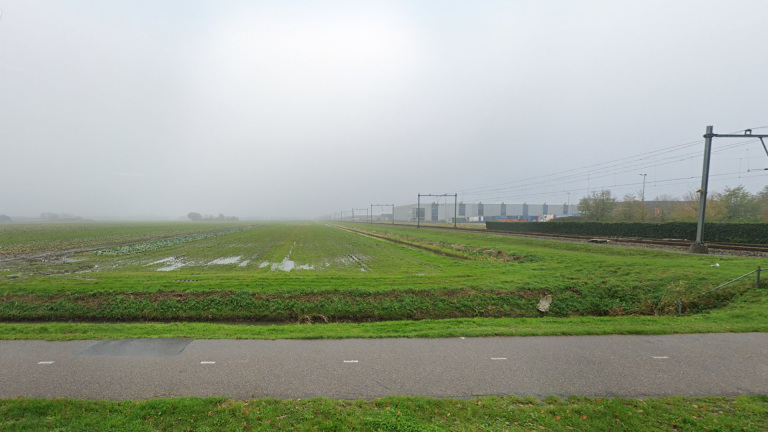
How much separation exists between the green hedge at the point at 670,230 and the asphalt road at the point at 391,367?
27488 mm

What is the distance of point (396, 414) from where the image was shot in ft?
15.9

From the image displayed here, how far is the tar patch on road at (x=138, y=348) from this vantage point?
7.36 meters

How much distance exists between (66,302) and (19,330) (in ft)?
11.5

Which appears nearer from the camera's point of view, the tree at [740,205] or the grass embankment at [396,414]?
the grass embankment at [396,414]

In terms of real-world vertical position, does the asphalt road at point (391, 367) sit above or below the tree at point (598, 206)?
below

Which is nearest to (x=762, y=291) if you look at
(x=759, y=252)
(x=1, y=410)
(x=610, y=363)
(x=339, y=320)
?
(x=610, y=363)

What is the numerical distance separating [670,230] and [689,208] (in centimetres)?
2017

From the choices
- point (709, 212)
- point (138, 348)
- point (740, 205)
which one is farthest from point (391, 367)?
point (740, 205)

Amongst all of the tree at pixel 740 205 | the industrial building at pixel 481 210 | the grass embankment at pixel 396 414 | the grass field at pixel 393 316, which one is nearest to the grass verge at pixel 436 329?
the grass field at pixel 393 316

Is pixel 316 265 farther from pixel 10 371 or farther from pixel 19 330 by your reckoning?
pixel 10 371

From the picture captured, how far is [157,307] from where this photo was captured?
11930mm

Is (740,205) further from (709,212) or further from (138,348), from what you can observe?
(138,348)

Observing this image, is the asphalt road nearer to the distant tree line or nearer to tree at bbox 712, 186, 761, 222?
the distant tree line

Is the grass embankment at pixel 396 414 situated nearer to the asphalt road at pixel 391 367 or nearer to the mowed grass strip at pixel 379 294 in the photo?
the asphalt road at pixel 391 367
